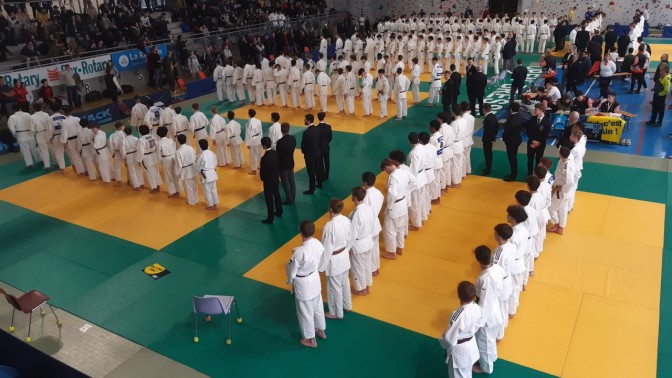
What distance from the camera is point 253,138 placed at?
12.2 meters

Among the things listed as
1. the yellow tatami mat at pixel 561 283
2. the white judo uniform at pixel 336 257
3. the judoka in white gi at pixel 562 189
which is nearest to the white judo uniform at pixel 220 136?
the yellow tatami mat at pixel 561 283

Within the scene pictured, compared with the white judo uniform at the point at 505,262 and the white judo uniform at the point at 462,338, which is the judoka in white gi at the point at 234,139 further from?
the white judo uniform at the point at 462,338

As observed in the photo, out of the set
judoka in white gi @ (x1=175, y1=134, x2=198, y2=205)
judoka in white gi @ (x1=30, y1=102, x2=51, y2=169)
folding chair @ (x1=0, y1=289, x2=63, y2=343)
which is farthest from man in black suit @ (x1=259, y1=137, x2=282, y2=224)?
judoka in white gi @ (x1=30, y1=102, x2=51, y2=169)

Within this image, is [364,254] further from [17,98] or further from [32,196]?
[17,98]

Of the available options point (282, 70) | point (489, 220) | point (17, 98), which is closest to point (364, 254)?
point (489, 220)

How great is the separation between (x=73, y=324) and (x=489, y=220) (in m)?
7.58

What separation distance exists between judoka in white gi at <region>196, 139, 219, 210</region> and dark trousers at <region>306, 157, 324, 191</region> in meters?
2.13

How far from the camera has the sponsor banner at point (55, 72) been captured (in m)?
17.4

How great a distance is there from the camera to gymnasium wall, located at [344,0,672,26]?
95.0ft

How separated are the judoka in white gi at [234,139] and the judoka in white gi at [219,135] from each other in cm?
19

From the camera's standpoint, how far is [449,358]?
19.0 ft

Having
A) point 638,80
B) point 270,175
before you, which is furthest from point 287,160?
point 638,80

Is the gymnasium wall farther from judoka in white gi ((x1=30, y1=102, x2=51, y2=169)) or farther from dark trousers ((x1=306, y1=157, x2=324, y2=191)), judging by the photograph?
judoka in white gi ((x1=30, y1=102, x2=51, y2=169))

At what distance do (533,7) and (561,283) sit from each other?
92.4 feet
